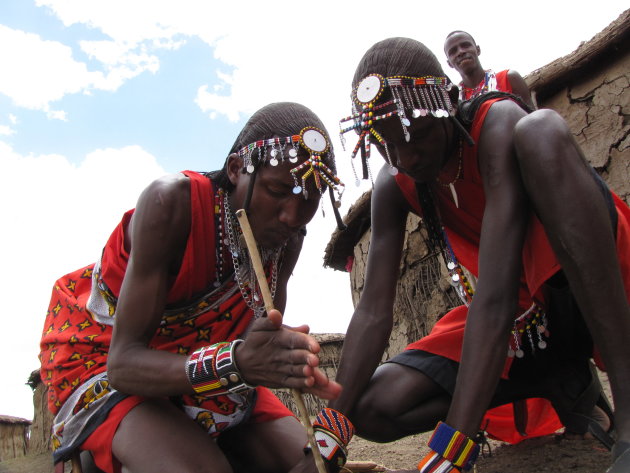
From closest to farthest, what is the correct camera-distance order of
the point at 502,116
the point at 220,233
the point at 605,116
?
the point at 502,116 → the point at 220,233 → the point at 605,116

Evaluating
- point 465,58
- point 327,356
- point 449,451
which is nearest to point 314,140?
point 449,451

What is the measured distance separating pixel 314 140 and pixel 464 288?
819 mm

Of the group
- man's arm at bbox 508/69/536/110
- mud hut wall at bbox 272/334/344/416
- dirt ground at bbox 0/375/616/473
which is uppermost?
man's arm at bbox 508/69/536/110

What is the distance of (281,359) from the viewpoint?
5.10 feet

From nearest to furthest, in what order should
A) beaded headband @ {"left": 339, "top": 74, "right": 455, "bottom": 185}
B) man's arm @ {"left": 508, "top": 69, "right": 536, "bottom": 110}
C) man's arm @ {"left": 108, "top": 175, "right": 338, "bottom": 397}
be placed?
man's arm @ {"left": 108, "top": 175, "right": 338, "bottom": 397} < beaded headband @ {"left": 339, "top": 74, "right": 455, "bottom": 185} < man's arm @ {"left": 508, "top": 69, "right": 536, "bottom": 110}

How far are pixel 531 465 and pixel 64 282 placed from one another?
2117 mm

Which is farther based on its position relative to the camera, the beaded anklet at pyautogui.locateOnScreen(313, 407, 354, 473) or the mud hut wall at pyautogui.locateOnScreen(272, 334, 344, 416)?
the mud hut wall at pyautogui.locateOnScreen(272, 334, 344, 416)

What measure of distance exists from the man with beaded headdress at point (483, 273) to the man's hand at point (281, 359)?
31cm

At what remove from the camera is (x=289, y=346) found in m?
1.56

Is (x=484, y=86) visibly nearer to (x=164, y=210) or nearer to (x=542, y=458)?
(x=542, y=458)

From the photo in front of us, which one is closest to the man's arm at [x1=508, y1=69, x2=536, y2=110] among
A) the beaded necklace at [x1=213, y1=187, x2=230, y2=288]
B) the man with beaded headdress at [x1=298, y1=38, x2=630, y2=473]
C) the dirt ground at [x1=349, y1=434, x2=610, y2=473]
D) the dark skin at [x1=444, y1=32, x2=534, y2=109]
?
the dark skin at [x1=444, y1=32, x2=534, y2=109]

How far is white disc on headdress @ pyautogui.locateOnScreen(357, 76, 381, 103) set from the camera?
182 centimetres

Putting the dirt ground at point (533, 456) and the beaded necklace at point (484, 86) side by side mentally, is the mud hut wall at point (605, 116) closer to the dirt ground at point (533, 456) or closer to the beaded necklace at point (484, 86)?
the beaded necklace at point (484, 86)

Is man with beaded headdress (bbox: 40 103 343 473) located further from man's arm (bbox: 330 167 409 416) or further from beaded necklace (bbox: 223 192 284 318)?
man's arm (bbox: 330 167 409 416)
